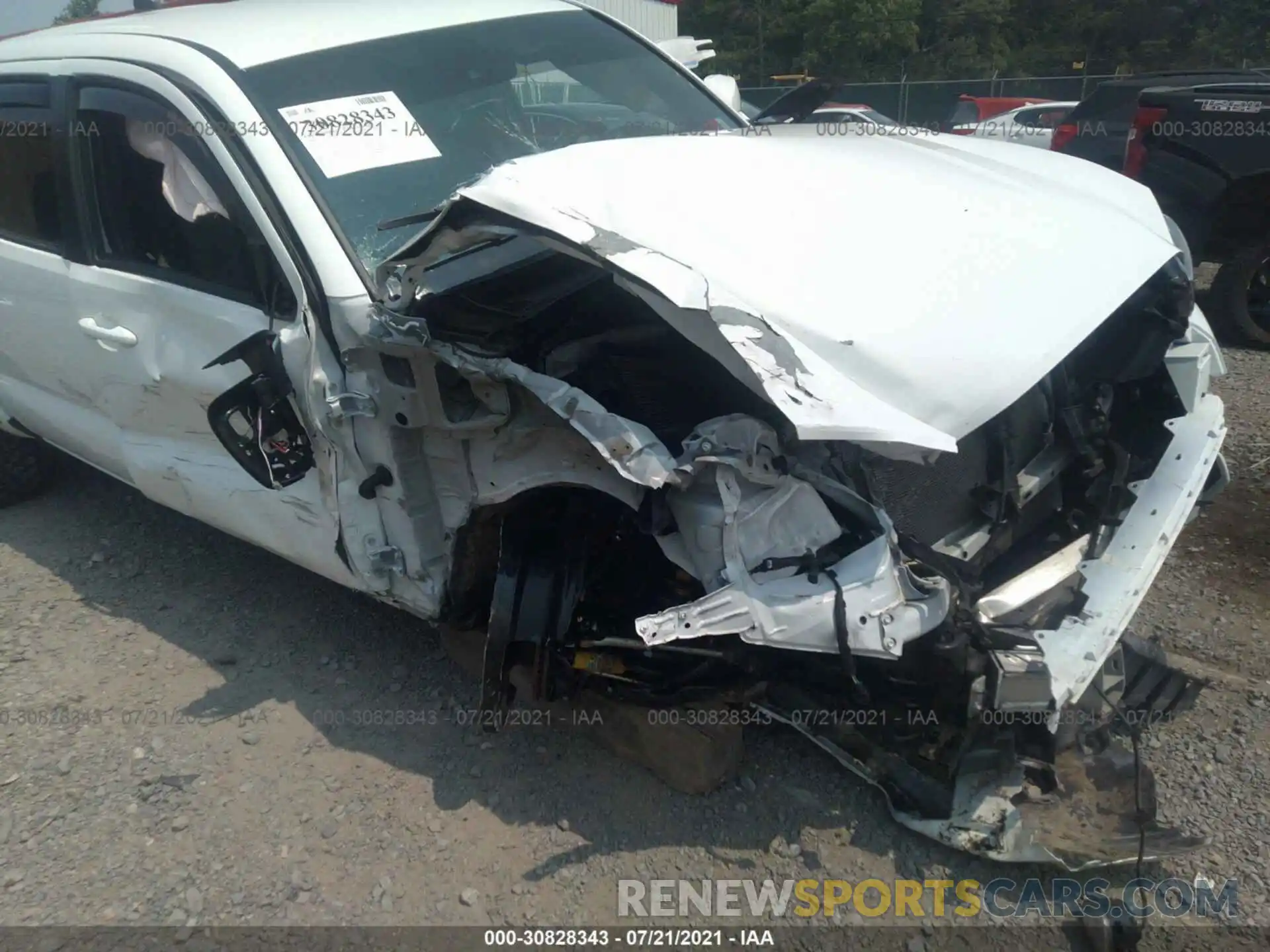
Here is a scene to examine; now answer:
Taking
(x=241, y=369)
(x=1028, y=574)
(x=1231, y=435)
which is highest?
(x=241, y=369)

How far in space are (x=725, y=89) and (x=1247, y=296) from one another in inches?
145

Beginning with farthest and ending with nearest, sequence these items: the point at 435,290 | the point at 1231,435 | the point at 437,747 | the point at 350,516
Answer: the point at 1231,435
the point at 437,747
the point at 350,516
the point at 435,290

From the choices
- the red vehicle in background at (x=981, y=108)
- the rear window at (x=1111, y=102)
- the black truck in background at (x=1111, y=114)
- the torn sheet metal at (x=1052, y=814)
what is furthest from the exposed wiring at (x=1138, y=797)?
the red vehicle in background at (x=981, y=108)

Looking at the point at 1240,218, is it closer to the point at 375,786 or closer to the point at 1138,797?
the point at 1138,797

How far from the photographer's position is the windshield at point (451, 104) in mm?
2619

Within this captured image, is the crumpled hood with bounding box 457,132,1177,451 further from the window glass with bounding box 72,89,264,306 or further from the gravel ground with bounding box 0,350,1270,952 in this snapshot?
the gravel ground with bounding box 0,350,1270,952

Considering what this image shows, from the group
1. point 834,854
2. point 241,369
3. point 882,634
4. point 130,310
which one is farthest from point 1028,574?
point 130,310

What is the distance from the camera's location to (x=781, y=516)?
2.02m

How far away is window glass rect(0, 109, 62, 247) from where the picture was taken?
3.26m

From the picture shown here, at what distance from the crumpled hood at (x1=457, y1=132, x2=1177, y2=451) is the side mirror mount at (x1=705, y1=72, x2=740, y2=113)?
3.77 ft

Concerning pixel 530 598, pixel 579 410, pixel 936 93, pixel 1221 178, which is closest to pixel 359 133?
pixel 579 410

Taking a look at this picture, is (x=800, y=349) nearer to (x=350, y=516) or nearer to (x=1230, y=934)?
(x=350, y=516)

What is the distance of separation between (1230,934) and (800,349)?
155 cm

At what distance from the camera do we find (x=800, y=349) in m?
1.95
